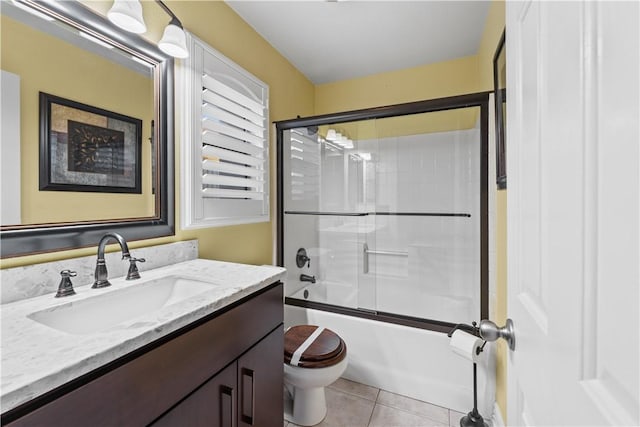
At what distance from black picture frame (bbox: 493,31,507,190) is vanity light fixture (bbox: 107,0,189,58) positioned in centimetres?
150

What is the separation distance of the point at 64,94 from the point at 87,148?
197mm

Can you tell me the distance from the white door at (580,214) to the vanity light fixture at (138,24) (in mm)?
1300

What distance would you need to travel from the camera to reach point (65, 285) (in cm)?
93

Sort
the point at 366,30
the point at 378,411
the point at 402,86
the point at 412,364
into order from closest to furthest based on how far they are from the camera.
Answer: the point at 378,411 < the point at 412,364 < the point at 366,30 < the point at 402,86

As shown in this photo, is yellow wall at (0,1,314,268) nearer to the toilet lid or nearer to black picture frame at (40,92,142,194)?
black picture frame at (40,92,142,194)

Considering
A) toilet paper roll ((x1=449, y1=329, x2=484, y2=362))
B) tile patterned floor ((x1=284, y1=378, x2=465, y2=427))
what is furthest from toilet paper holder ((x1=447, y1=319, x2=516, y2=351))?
tile patterned floor ((x1=284, y1=378, x2=465, y2=427))

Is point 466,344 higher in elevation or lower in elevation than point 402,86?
lower

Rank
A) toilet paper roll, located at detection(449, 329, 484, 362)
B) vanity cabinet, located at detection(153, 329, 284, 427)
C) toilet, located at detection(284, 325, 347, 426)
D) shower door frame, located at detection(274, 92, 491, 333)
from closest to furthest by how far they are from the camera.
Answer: vanity cabinet, located at detection(153, 329, 284, 427), toilet paper roll, located at detection(449, 329, 484, 362), toilet, located at detection(284, 325, 347, 426), shower door frame, located at detection(274, 92, 491, 333)

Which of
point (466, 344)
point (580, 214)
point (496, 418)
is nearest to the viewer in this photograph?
point (580, 214)

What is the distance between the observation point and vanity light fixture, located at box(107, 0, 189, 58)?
3.51 ft

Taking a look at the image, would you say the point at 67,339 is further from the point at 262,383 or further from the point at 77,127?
the point at 77,127

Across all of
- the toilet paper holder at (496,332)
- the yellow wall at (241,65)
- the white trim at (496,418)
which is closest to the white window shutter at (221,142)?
the yellow wall at (241,65)

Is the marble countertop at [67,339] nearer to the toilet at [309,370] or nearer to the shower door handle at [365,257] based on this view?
the toilet at [309,370]

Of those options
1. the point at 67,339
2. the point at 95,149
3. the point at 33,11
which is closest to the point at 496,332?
the point at 67,339
